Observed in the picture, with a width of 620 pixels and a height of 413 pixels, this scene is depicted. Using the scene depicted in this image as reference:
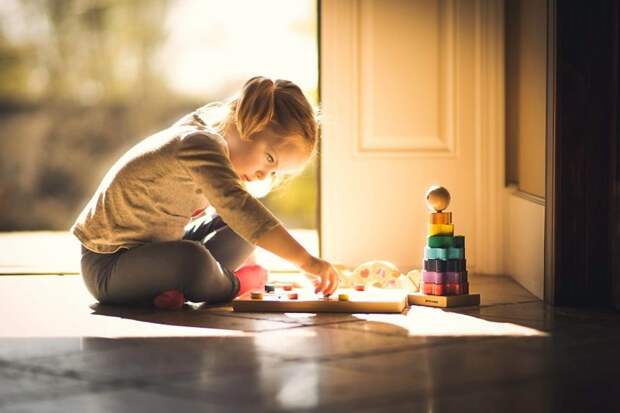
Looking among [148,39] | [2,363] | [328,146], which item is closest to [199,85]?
[148,39]

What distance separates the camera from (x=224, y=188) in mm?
1962

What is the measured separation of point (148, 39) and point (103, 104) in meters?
0.53

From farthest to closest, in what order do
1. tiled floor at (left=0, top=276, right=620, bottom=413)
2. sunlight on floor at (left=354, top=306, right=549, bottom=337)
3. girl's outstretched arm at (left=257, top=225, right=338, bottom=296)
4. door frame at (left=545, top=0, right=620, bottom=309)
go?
door frame at (left=545, top=0, right=620, bottom=309), girl's outstretched arm at (left=257, top=225, right=338, bottom=296), sunlight on floor at (left=354, top=306, right=549, bottom=337), tiled floor at (left=0, top=276, right=620, bottom=413)

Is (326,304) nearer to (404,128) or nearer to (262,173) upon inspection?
(262,173)

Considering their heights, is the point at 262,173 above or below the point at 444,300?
above

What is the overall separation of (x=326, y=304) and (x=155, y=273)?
1.22 feet

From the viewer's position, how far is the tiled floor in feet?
4.06

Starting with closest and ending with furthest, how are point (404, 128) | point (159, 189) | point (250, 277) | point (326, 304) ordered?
point (326, 304) < point (159, 189) < point (250, 277) < point (404, 128)

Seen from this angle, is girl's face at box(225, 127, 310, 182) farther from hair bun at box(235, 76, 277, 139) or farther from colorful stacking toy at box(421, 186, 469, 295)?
colorful stacking toy at box(421, 186, 469, 295)

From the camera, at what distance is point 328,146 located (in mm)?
2852

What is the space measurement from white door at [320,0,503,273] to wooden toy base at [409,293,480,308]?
68cm

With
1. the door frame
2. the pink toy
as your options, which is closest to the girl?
the pink toy

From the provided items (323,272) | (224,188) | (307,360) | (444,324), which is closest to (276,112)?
(224,188)

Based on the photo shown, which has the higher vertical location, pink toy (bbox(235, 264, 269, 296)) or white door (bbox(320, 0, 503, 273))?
white door (bbox(320, 0, 503, 273))
